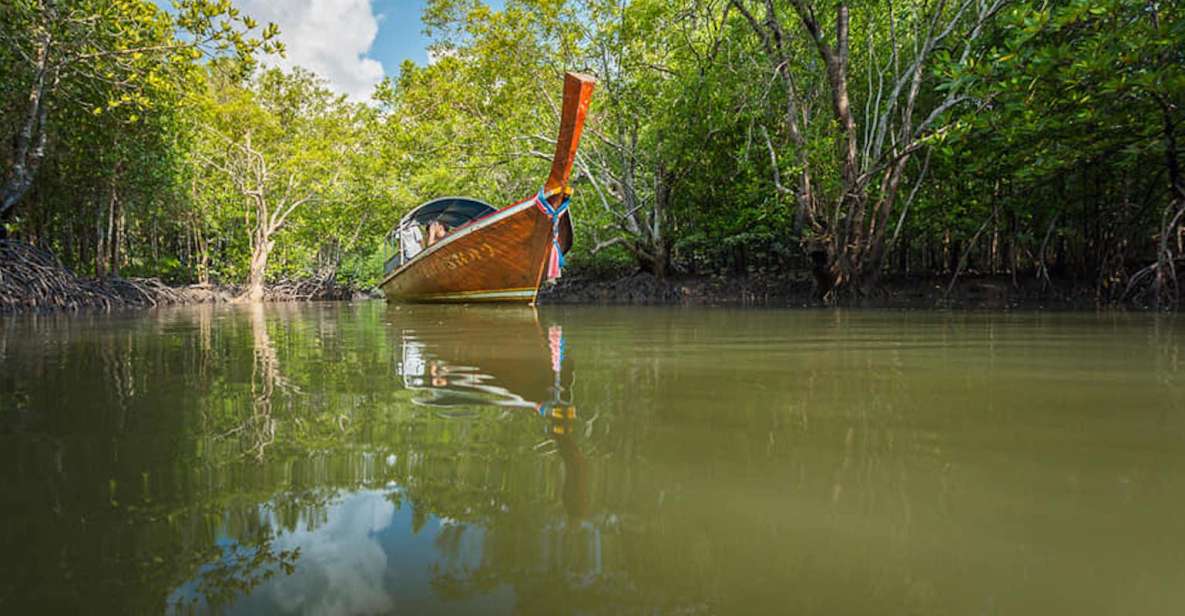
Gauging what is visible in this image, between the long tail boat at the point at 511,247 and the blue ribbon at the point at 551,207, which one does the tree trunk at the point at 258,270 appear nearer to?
the long tail boat at the point at 511,247

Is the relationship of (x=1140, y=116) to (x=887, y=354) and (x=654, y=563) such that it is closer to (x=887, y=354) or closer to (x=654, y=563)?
(x=887, y=354)

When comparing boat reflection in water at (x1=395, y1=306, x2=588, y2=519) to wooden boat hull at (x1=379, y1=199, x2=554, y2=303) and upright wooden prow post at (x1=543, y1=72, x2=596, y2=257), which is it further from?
wooden boat hull at (x1=379, y1=199, x2=554, y2=303)

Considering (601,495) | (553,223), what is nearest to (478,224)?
(553,223)

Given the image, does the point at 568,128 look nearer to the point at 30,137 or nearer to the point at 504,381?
the point at 504,381

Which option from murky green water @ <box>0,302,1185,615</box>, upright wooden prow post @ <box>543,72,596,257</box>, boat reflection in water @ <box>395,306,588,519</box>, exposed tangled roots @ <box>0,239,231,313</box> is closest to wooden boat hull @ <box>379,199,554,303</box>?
upright wooden prow post @ <box>543,72,596,257</box>

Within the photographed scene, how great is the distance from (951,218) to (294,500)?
1018 centimetres

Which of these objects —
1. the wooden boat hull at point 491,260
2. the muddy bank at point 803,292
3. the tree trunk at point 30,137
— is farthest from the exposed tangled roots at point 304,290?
the tree trunk at point 30,137

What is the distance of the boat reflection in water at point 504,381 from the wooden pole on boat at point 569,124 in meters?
4.71

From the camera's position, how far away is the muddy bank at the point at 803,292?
7.90 metres

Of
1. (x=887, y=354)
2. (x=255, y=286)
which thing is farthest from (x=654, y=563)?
(x=255, y=286)

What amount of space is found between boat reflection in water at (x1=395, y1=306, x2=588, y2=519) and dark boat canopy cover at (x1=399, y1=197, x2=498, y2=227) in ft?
32.3

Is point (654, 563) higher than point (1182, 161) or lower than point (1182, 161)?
lower

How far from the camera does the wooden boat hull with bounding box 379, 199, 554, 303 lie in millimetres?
9188

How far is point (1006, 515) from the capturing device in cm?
77
